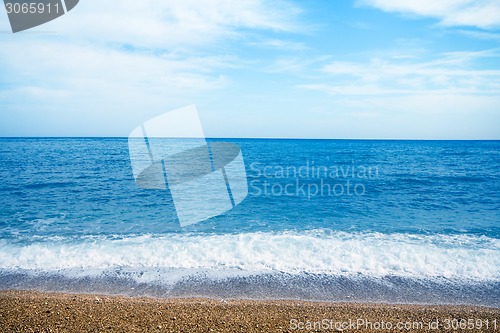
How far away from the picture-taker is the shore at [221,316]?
15.9 ft

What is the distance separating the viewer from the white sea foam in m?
7.98

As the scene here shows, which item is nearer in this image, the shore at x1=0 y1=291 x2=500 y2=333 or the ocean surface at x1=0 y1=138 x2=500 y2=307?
the shore at x1=0 y1=291 x2=500 y2=333

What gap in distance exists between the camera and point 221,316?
527 cm

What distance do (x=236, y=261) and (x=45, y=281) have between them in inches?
195

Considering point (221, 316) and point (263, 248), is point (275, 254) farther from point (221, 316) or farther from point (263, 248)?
point (221, 316)

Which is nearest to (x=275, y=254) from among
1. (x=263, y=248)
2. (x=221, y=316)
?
Result: (x=263, y=248)

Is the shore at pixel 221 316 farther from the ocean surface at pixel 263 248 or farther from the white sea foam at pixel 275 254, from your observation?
the white sea foam at pixel 275 254

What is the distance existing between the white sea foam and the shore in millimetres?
1796

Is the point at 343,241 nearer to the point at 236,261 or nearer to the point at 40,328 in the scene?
the point at 236,261

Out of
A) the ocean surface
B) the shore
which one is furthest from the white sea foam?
the shore

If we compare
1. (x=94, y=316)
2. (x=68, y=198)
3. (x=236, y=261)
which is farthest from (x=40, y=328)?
(x=68, y=198)

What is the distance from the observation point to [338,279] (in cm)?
741

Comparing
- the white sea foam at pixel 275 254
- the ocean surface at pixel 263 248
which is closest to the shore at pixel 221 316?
the ocean surface at pixel 263 248

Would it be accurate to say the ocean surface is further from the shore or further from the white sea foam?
the shore
